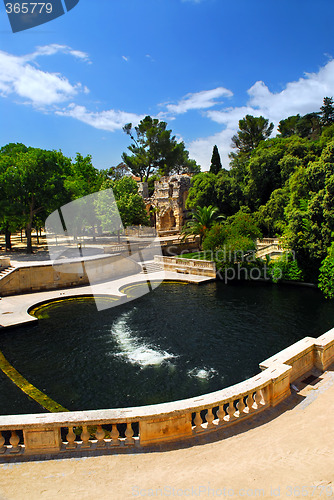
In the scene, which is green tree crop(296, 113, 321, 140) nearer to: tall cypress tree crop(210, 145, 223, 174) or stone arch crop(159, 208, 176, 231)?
tall cypress tree crop(210, 145, 223, 174)

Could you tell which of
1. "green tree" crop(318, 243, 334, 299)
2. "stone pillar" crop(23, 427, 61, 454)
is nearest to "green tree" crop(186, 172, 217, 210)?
"green tree" crop(318, 243, 334, 299)

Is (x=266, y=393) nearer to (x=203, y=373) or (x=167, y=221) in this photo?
(x=203, y=373)

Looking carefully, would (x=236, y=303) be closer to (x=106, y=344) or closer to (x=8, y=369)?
(x=106, y=344)

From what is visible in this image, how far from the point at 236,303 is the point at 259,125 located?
60.5m

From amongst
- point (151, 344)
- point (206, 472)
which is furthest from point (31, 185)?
point (206, 472)

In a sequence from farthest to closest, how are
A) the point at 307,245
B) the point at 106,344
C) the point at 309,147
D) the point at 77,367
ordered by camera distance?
the point at 309,147
the point at 307,245
the point at 106,344
the point at 77,367

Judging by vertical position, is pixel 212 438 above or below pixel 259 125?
below

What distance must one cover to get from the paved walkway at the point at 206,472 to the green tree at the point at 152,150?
6746cm

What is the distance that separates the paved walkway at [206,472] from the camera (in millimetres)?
4969

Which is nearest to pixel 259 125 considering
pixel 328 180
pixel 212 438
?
pixel 328 180

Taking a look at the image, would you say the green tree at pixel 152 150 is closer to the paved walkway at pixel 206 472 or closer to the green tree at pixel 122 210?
the green tree at pixel 122 210

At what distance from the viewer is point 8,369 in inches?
543

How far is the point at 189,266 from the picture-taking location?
31.6m

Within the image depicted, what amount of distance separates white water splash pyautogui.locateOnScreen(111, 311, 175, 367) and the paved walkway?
7.63 m
